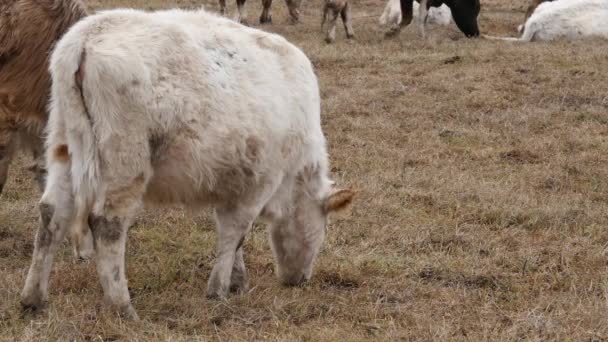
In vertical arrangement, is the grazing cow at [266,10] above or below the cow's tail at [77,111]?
below

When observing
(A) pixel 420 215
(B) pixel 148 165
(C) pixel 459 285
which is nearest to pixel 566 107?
(A) pixel 420 215

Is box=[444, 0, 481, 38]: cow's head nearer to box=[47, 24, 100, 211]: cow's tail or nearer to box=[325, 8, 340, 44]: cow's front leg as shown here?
box=[325, 8, 340, 44]: cow's front leg

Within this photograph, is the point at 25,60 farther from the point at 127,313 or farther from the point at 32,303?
the point at 127,313

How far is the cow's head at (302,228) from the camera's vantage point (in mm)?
5301

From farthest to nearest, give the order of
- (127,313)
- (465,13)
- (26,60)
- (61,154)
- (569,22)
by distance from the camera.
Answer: (465,13), (569,22), (26,60), (61,154), (127,313)

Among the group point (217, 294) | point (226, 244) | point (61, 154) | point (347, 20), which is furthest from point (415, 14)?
point (61, 154)

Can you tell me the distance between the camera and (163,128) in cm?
414

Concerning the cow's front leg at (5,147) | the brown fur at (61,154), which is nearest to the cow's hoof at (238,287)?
the brown fur at (61,154)

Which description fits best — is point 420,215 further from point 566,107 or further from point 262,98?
point 566,107

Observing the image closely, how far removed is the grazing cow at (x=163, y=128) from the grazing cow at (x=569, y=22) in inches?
470

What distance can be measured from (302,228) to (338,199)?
29cm

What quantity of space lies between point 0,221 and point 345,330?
3260 millimetres

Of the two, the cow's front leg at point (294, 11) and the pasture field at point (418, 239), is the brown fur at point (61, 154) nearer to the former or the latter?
the pasture field at point (418, 239)

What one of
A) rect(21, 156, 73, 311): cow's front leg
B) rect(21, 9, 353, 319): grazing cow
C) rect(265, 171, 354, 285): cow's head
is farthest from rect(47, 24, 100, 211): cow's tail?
rect(265, 171, 354, 285): cow's head
